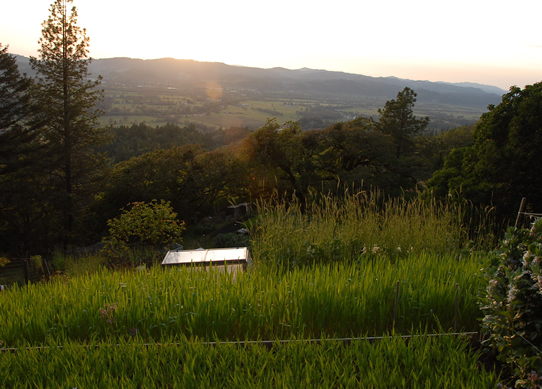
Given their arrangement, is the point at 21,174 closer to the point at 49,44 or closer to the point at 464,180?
the point at 49,44

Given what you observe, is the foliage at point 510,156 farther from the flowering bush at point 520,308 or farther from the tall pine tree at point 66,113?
the tall pine tree at point 66,113

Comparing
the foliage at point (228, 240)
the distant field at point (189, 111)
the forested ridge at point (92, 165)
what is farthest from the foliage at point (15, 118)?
the distant field at point (189, 111)

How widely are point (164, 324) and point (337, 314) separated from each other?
55.7 inches

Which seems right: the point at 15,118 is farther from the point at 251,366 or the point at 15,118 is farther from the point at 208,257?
the point at 251,366

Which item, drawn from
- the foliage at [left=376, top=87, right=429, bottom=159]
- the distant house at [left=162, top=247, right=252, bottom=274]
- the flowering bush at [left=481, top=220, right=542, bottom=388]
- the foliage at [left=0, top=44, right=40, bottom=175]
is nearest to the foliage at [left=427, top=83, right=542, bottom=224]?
the distant house at [left=162, top=247, right=252, bottom=274]

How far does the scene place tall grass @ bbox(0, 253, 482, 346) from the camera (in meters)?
3.18

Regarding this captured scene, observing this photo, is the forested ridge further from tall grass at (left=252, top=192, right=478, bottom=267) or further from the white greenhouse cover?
tall grass at (left=252, top=192, right=478, bottom=267)

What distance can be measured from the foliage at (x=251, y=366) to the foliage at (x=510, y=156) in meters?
9.59

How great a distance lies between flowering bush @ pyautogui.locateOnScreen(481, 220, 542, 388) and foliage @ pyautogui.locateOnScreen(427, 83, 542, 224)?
913cm

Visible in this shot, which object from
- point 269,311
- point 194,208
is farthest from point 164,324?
point 194,208

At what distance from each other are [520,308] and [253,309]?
1.90 metres

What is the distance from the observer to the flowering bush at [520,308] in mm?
2311

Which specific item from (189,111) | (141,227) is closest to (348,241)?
(141,227)

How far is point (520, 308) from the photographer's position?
246cm
